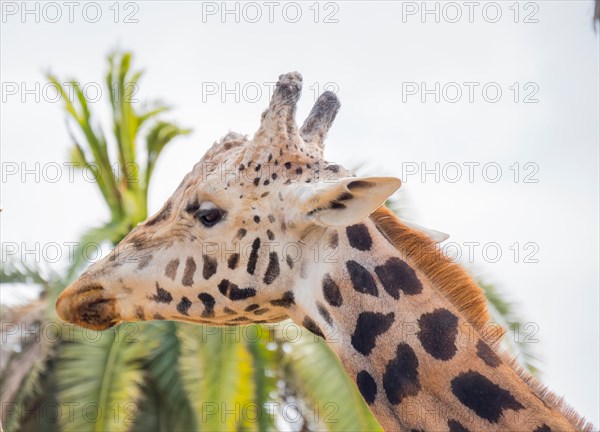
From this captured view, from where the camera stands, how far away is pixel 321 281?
5883 mm

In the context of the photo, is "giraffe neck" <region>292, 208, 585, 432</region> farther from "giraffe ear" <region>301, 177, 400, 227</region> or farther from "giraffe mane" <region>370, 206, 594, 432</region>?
"giraffe ear" <region>301, 177, 400, 227</region>

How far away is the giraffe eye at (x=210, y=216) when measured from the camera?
6234 millimetres

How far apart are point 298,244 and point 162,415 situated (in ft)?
50.1

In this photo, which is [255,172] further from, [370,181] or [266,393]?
[266,393]

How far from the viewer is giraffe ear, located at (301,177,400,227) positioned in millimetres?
5445

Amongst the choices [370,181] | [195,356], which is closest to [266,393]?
[195,356]

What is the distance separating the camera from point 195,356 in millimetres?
17125

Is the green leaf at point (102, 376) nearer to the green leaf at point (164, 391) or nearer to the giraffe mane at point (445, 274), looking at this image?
the green leaf at point (164, 391)

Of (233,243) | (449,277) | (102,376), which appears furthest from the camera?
(102,376)

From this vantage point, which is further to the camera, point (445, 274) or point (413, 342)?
point (445, 274)

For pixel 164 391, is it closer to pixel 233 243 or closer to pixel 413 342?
pixel 233 243

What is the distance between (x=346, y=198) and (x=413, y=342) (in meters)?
0.87

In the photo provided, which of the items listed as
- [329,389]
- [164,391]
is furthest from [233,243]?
[164,391]

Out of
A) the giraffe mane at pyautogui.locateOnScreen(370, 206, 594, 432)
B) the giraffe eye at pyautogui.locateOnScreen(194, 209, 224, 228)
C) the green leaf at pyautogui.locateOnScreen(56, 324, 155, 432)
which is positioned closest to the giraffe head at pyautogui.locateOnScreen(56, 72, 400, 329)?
Answer: the giraffe eye at pyautogui.locateOnScreen(194, 209, 224, 228)
